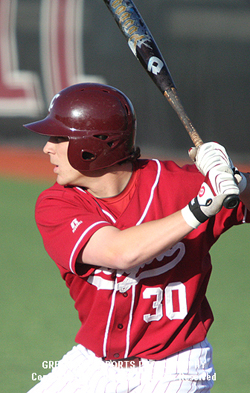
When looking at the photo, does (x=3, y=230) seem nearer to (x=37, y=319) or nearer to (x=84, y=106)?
(x=37, y=319)

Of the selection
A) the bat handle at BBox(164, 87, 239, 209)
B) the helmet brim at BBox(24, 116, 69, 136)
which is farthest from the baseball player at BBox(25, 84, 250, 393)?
the bat handle at BBox(164, 87, 239, 209)

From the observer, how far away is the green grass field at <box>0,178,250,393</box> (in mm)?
3941

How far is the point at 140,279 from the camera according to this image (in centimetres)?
246

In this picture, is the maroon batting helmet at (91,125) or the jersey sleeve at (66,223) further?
the maroon batting helmet at (91,125)

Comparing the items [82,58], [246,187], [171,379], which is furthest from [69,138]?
[82,58]

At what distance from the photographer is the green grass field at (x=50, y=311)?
12.9ft

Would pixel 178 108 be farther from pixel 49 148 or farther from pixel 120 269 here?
pixel 120 269

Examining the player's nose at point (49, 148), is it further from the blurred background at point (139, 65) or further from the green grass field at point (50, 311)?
the blurred background at point (139, 65)

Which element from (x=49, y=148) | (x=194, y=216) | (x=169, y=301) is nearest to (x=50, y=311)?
(x=169, y=301)

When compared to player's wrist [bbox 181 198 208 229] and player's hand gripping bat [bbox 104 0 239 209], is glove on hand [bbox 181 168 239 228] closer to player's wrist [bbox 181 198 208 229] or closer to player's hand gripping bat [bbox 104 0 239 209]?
player's wrist [bbox 181 198 208 229]

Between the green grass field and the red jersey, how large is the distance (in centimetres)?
150

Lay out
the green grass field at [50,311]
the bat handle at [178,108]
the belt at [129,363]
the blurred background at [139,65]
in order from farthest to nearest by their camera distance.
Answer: the blurred background at [139,65]
the green grass field at [50,311]
the bat handle at [178,108]
the belt at [129,363]

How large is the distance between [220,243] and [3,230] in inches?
116

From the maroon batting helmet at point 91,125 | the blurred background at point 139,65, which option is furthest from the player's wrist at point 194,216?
the blurred background at point 139,65
